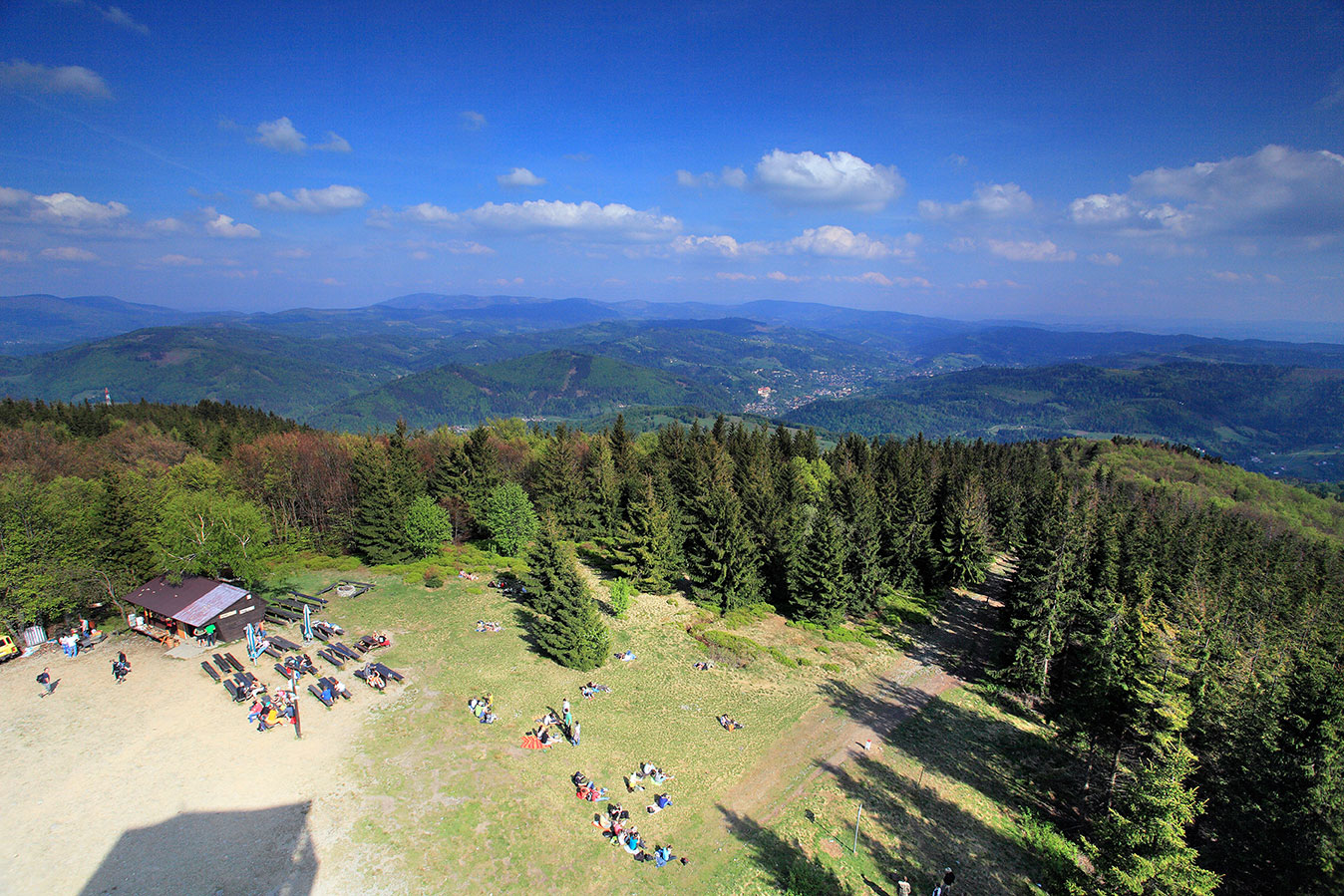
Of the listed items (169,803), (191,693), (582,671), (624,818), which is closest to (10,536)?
(191,693)

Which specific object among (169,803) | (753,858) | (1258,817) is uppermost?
(1258,817)

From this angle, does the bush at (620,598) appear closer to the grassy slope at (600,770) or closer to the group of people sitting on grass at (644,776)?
the grassy slope at (600,770)

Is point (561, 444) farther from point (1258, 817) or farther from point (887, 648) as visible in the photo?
point (1258, 817)

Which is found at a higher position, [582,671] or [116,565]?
[116,565]

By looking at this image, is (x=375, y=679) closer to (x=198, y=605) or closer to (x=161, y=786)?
(x=161, y=786)

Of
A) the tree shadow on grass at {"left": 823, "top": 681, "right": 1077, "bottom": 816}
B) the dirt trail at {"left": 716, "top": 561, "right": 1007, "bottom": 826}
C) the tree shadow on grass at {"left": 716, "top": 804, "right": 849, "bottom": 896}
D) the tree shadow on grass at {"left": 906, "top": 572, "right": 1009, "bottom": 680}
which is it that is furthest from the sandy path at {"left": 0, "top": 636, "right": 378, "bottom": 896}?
the tree shadow on grass at {"left": 906, "top": 572, "right": 1009, "bottom": 680}

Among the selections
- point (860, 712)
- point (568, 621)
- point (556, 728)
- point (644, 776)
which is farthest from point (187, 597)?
point (860, 712)

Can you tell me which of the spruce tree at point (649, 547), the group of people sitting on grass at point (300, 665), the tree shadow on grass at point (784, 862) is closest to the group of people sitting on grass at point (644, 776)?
the tree shadow on grass at point (784, 862)

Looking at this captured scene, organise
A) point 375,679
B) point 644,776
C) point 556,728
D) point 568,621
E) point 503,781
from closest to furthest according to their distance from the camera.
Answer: point 503,781 < point 644,776 < point 556,728 < point 375,679 < point 568,621
